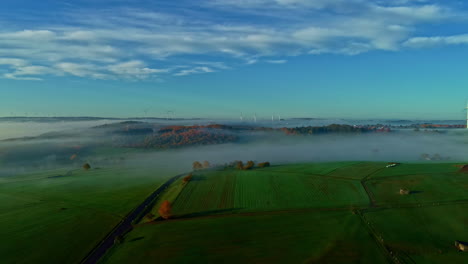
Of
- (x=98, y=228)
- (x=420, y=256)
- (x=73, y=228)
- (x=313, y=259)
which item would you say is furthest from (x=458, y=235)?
(x=73, y=228)

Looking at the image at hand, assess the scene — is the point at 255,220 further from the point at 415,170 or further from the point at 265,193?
the point at 415,170

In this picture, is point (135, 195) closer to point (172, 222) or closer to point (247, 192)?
point (172, 222)

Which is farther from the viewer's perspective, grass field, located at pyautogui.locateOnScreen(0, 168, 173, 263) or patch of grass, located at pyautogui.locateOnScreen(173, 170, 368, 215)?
patch of grass, located at pyautogui.locateOnScreen(173, 170, 368, 215)

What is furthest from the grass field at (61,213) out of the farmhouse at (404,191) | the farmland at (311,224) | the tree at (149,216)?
the farmhouse at (404,191)

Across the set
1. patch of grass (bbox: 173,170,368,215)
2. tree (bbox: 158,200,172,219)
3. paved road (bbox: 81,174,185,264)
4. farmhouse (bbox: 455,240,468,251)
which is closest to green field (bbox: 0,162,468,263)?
patch of grass (bbox: 173,170,368,215)

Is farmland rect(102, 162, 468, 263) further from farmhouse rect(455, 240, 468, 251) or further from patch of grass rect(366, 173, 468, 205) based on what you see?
farmhouse rect(455, 240, 468, 251)

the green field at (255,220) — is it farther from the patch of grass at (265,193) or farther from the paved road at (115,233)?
the paved road at (115,233)
